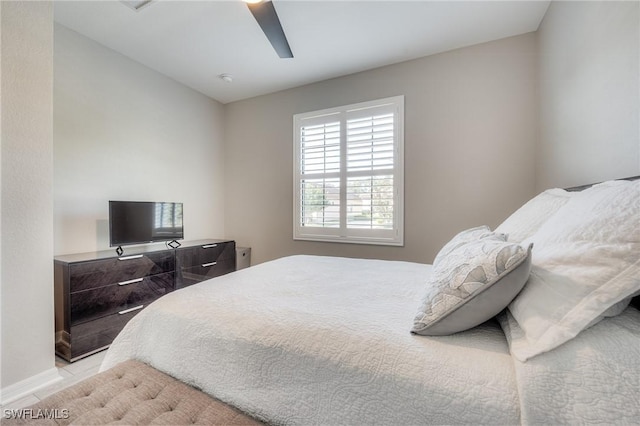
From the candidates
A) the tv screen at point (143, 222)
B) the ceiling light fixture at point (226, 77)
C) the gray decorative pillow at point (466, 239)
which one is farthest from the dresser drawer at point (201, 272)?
the gray decorative pillow at point (466, 239)

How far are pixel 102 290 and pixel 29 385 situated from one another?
0.68 meters

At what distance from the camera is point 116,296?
2303mm

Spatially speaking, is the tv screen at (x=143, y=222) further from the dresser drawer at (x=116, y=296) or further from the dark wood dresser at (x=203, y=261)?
the dresser drawer at (x=116, y=296)

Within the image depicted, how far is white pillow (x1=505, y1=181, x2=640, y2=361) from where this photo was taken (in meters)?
0.67

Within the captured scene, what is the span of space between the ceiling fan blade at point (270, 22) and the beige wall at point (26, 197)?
1.41 m

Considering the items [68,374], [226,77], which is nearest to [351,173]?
[226,77]

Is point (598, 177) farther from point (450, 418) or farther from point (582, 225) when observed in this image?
point (450, 418)

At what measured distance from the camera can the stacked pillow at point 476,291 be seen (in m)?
0.78

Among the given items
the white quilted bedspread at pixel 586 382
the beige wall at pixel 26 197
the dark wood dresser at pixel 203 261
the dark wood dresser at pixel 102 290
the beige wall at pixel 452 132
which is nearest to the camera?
the white quilted bedspread at pixel 586 382

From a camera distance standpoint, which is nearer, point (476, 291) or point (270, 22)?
point (476, 291)

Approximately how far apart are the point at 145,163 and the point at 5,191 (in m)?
1.51

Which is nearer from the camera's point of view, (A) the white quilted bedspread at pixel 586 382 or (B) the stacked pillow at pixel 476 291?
(A) the white quilted bedspread at pixel 586 382

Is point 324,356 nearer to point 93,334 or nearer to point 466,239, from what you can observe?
point 466,239

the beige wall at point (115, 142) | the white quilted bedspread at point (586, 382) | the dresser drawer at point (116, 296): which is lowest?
the dresser drawer at point (116, 296)
